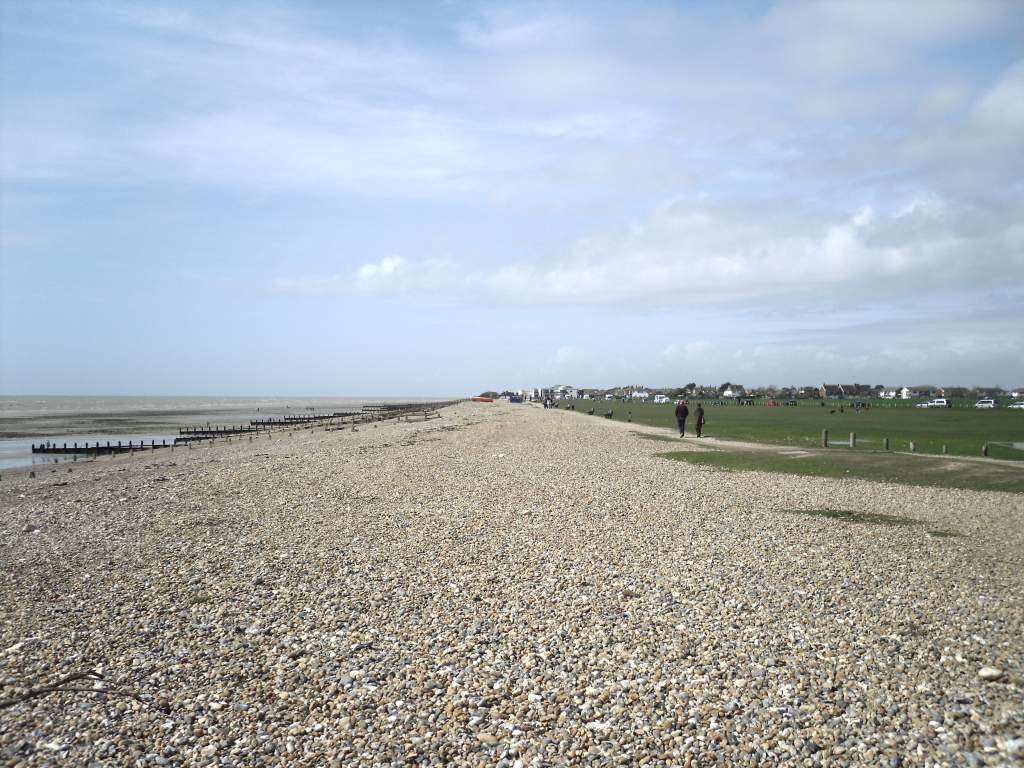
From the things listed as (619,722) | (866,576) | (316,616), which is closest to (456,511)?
(316,616)

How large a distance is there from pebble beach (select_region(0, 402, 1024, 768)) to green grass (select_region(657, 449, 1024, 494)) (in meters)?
4.86

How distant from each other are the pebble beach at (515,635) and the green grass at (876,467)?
15.9 feet

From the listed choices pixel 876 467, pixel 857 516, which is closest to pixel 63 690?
pixel 857 516

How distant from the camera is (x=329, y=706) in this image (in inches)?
273

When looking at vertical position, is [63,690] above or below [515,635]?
below

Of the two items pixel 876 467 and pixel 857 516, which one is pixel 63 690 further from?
pixel 876 467

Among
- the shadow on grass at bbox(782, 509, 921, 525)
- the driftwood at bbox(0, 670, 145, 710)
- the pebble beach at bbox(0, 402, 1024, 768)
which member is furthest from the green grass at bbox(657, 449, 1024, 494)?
the driftwood at bbox(0, 670, 145, 710)

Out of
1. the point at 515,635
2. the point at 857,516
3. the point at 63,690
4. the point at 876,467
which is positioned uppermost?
the point at 876,467

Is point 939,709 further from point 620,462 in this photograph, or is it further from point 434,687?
point 620,462

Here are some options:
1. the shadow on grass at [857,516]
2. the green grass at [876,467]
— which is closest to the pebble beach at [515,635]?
the shadow on grass at [857,516]

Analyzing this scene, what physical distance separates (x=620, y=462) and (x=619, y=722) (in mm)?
22088

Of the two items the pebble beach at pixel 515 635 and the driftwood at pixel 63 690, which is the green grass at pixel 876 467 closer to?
the pebble beach at pixel 515 635

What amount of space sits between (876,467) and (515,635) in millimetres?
22517

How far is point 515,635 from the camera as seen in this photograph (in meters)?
8.74
